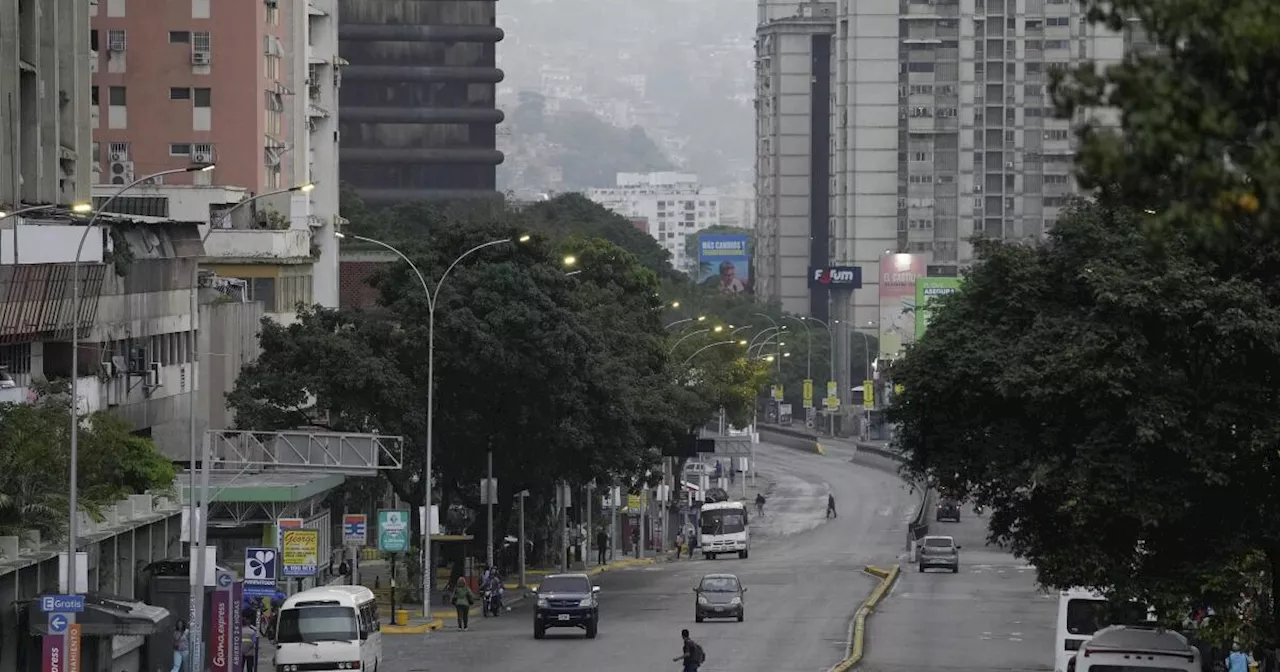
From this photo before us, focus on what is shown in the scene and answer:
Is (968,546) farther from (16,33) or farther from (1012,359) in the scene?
(1012,359)

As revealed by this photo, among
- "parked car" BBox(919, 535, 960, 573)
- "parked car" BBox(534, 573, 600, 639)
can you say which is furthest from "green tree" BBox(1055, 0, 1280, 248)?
"parked car" BBox(919, 535, 960, 573)

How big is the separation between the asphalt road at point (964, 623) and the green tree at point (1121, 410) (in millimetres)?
9863

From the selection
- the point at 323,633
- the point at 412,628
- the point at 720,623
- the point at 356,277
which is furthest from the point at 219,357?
the point at 356,277

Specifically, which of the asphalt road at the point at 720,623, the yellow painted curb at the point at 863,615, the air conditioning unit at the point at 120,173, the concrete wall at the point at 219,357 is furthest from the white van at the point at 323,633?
the air conditioning unit at the point at 120,173

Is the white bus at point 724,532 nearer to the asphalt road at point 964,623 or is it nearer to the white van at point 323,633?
the asphalt road at point 964,623

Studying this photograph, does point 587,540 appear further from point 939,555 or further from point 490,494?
point 490,494

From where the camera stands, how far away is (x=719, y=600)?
59.3 meters

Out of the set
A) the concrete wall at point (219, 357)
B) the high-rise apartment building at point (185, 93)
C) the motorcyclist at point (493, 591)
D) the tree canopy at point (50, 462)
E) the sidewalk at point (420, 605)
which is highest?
the high-rise apartment building at point (185, 93)

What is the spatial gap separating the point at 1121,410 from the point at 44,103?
34416 millimetres

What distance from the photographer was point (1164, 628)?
3509 cm

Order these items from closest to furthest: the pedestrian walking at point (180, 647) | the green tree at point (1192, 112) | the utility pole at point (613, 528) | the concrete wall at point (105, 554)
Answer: the green tree at point (1192, 112)
the concrete wall at point (105, 554)
the pedestrian walking at point (180, 647)
the utility pole at point (613, 528)

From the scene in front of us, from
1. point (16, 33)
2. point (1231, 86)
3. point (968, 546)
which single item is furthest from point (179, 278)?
point (1231, 86)

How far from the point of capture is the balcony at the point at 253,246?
83.8 m

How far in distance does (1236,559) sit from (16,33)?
111 feet
